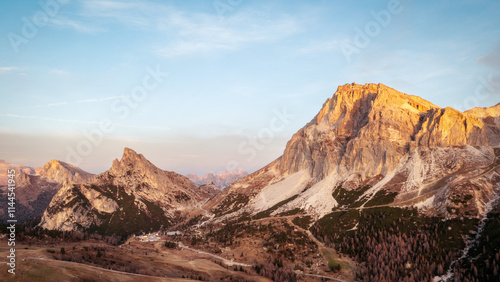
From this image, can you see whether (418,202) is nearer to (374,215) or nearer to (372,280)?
(374,215)

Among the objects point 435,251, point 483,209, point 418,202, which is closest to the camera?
point 435,251

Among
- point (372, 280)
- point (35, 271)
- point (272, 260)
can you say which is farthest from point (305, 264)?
point (35, 271)

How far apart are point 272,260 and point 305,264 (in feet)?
55.3

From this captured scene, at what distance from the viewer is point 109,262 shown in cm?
10556

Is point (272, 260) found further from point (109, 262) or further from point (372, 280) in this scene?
point (109, 262)

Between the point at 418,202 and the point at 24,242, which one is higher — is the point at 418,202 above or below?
above

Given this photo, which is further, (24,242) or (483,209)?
(483,209)

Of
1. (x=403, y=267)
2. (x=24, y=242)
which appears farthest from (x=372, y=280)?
(x=24, y=242)

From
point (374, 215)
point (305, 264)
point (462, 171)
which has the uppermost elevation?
point (462, 171)

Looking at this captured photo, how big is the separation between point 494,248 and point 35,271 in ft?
492

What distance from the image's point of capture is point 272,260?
531 feet

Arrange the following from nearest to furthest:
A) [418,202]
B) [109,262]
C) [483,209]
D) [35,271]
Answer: [35,271] → [109,262] → [483,209] → [418,202]

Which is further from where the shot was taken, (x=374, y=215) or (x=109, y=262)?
(x=374, y=215)

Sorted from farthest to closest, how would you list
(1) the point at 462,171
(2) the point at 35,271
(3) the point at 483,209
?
(1) the point at 462,171
(3) the point at 483,209
(2) the point at 35,271
